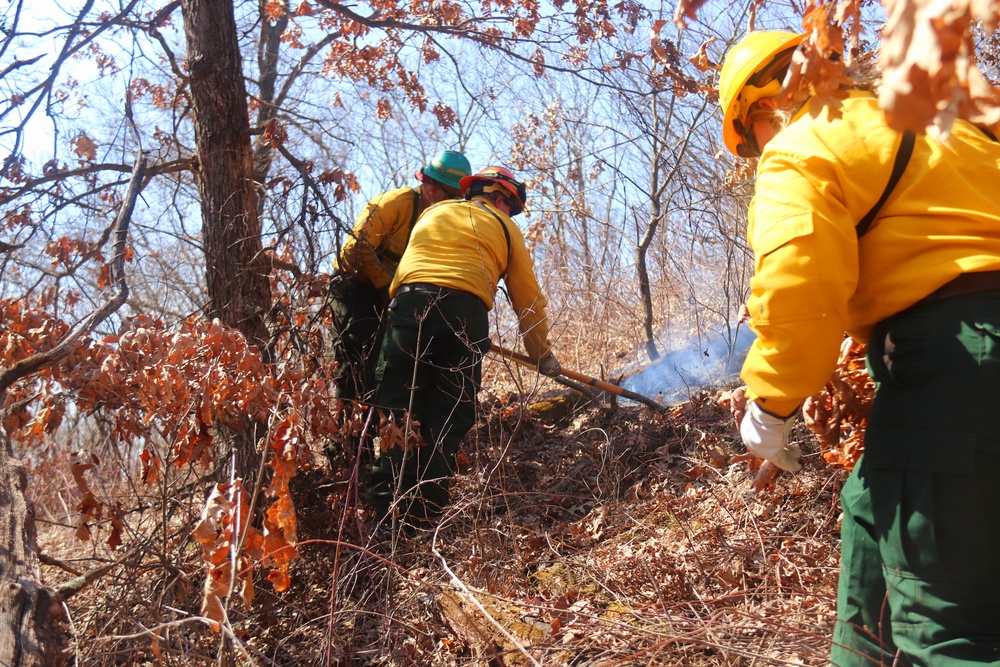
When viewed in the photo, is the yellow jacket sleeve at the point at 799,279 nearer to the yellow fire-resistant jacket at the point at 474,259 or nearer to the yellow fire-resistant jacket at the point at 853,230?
the yellow fire-resistant jacket at the point at 853,230

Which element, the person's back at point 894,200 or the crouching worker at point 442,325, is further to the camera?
the crouching worker at point 442,325

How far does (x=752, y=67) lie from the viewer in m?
2.37

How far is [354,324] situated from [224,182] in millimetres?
1311

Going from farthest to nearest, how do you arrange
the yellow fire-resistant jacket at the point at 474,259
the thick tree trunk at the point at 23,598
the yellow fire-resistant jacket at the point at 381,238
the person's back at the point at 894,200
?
the yellow fire-resistant jacket at the point at 381,238 < the yellow fire-resistant jacket at the point at 474,259 < the thick tree trunk at the point at 23,598 < the person's back at the point at 894,200

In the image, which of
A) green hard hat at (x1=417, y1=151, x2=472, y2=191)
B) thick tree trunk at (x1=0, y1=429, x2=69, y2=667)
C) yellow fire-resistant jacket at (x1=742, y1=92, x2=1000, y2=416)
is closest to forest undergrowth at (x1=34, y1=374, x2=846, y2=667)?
thick tree trunk at (x1=0, y1=429, x2=69, y2=667)

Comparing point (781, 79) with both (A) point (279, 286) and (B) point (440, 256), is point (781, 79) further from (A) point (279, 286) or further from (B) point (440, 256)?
(A) point (279, 286)

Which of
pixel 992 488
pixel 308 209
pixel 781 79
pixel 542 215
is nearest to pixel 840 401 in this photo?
pixel 992 488

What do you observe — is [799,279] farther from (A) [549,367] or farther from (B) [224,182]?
(B) [224,182]

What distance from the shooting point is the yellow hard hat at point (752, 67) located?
237 centimetres

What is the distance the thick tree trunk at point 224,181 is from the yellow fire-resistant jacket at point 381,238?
0.67 meters

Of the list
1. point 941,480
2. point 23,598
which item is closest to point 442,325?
point 23,598

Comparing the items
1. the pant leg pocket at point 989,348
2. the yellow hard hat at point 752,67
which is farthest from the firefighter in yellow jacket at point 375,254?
the pant leg pocket at point 989,348

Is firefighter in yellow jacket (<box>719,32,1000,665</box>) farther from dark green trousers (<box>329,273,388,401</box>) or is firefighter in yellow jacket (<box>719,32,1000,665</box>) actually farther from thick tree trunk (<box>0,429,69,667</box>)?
dark green trousers (<box>329,273,388,401</box>)

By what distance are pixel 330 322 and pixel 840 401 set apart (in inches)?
147
